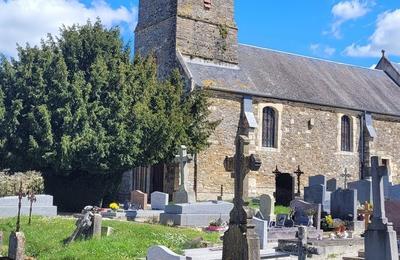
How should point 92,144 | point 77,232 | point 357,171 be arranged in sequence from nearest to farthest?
1. point 77,232
2. point 92,144
3. point 357,171

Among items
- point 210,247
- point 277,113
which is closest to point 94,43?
point 277,113

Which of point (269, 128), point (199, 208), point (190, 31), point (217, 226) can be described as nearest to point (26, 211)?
point (199, 208)

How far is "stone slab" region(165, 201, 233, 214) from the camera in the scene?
17.1m

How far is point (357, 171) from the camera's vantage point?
99.9 feet

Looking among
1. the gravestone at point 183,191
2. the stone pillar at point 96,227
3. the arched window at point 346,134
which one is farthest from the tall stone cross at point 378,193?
the arched window at point 346,134

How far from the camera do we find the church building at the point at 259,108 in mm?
26266

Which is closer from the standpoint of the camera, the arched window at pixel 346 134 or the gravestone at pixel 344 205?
the gravestone at pixel 344 205

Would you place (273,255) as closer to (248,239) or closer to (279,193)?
(248,239)

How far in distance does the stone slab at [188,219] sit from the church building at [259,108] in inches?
299

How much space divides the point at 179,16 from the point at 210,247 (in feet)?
55.3

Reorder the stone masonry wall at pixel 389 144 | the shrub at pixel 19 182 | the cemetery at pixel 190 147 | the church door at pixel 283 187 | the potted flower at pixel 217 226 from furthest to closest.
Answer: the stone masonry wall at pixel 389 144 < the church door at pixel 283 187 < the shrub at pixel 19 182 < the potted flower at pixel 217 226 < the cemetery at pixel 190 147

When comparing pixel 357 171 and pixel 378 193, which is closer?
pixel 378 193

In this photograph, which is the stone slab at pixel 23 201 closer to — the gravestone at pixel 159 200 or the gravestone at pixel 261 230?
the gravestone at pixel 159 200

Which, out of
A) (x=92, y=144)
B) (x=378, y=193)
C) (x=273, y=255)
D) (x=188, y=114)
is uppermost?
(x=188, y=114)
